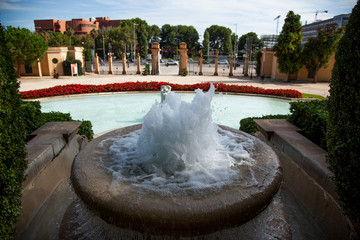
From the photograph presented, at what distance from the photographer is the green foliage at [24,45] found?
21.3 metres

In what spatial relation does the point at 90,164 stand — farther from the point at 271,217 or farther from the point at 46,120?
the point at 46,120

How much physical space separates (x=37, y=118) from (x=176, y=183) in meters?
4.15

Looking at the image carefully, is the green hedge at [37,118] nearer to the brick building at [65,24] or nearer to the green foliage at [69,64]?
the green foliage at [69,64]

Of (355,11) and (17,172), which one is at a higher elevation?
(355,11)

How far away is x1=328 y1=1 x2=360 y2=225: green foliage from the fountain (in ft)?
2.19

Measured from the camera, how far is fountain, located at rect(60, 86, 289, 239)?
2.19 meters

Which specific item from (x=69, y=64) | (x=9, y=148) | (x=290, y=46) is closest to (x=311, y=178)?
(x=9, y=148)

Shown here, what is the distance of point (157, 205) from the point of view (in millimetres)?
2232

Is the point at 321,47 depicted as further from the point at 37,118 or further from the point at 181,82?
the point at 37,118

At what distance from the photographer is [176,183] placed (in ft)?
9.06

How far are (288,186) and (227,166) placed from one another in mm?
1787

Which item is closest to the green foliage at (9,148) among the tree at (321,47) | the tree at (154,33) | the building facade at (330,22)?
the tree at (321,47)

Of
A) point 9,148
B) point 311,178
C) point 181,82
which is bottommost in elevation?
point 311,178

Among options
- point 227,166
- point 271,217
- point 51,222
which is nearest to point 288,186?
point 271,217
